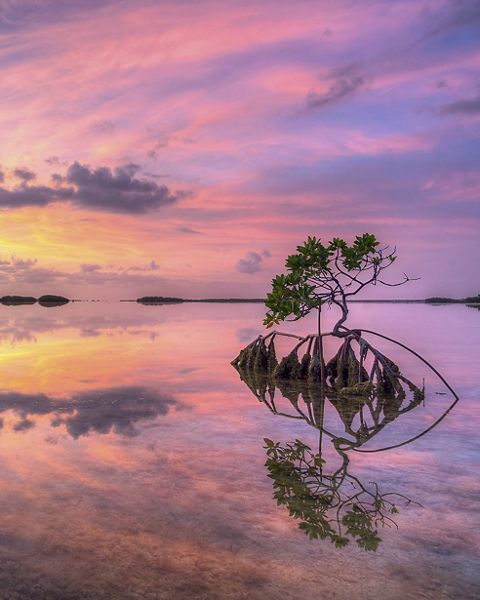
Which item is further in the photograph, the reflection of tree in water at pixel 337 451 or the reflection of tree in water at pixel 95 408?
the reflection of tree in water at pixel 95 408

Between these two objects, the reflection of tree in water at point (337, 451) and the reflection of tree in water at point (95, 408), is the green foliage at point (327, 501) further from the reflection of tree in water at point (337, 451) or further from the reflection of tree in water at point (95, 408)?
the reflection of tree in water at point (95, 408)

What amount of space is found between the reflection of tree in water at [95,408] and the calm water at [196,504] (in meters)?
0.05

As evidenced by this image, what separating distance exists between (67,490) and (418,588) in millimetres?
5035

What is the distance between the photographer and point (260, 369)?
21.2m

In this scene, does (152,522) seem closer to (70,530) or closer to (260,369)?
(70,530)

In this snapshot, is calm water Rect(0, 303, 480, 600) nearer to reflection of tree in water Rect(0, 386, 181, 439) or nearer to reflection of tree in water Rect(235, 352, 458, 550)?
reflection of tree in water Rect(0, 386, 181, 439)

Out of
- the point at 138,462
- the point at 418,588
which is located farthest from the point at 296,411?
the point at 418,588

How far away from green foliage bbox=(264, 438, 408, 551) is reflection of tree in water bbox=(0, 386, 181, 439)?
382 centimetres

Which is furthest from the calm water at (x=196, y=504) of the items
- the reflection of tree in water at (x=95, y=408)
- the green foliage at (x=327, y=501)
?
the green foliage at (x=327, y=501)

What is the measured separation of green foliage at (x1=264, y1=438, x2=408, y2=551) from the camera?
21.9 feet

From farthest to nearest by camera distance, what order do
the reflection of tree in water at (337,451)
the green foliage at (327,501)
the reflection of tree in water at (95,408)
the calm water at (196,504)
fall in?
the reflection of tree in water at (95,408) → the reflection of tree in water at (337,451) → the green foliage at (327,501) → the calm water at (196,504)

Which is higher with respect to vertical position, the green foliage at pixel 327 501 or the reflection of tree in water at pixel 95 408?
the reflection of tree in water at pixel 95 408

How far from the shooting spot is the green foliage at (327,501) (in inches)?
263

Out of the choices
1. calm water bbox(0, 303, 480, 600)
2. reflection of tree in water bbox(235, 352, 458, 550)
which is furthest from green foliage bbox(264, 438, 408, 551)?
calm water bbox(0, 303, 480, 600)
